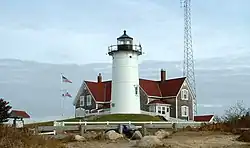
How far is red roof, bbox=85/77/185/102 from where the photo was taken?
6506cm

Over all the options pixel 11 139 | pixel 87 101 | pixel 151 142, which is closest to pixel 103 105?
pixel 87 101

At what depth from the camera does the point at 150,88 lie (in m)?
66.2

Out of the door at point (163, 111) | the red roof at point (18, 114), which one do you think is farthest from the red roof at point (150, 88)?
the red roof at point (18, 114)

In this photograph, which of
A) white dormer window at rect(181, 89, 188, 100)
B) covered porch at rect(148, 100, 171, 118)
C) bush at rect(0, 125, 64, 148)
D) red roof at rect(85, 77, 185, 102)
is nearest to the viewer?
bush at rect(0, 125, 64, 148)

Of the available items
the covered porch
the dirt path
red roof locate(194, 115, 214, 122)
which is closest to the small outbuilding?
the dirt path

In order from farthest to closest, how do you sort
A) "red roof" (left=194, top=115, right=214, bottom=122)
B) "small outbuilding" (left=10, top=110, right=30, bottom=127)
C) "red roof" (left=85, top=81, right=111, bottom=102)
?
"red roof" (left=85, top=81, right=111, bottom=102) < "red roof" (left=194, top=115, right=214, bottom=122) < "small outbuilding" (left=10, top=110, right=30, bottom=127)

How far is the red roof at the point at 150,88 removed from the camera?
6506 cm

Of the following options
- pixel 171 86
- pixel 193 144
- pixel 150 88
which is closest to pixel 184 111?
pixel 171 86

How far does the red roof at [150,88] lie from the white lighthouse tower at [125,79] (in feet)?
19.1

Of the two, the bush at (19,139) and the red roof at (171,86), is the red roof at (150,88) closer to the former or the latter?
the red roof at (171,86)

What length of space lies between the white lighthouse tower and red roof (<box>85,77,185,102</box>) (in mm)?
5813

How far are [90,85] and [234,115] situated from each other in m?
36.5

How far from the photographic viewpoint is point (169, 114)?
6506 centimetres

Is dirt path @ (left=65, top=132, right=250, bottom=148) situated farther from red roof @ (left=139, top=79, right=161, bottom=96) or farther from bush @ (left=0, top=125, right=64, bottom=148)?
red roof @ (left=139, top=79, right=161, bottom=96)
